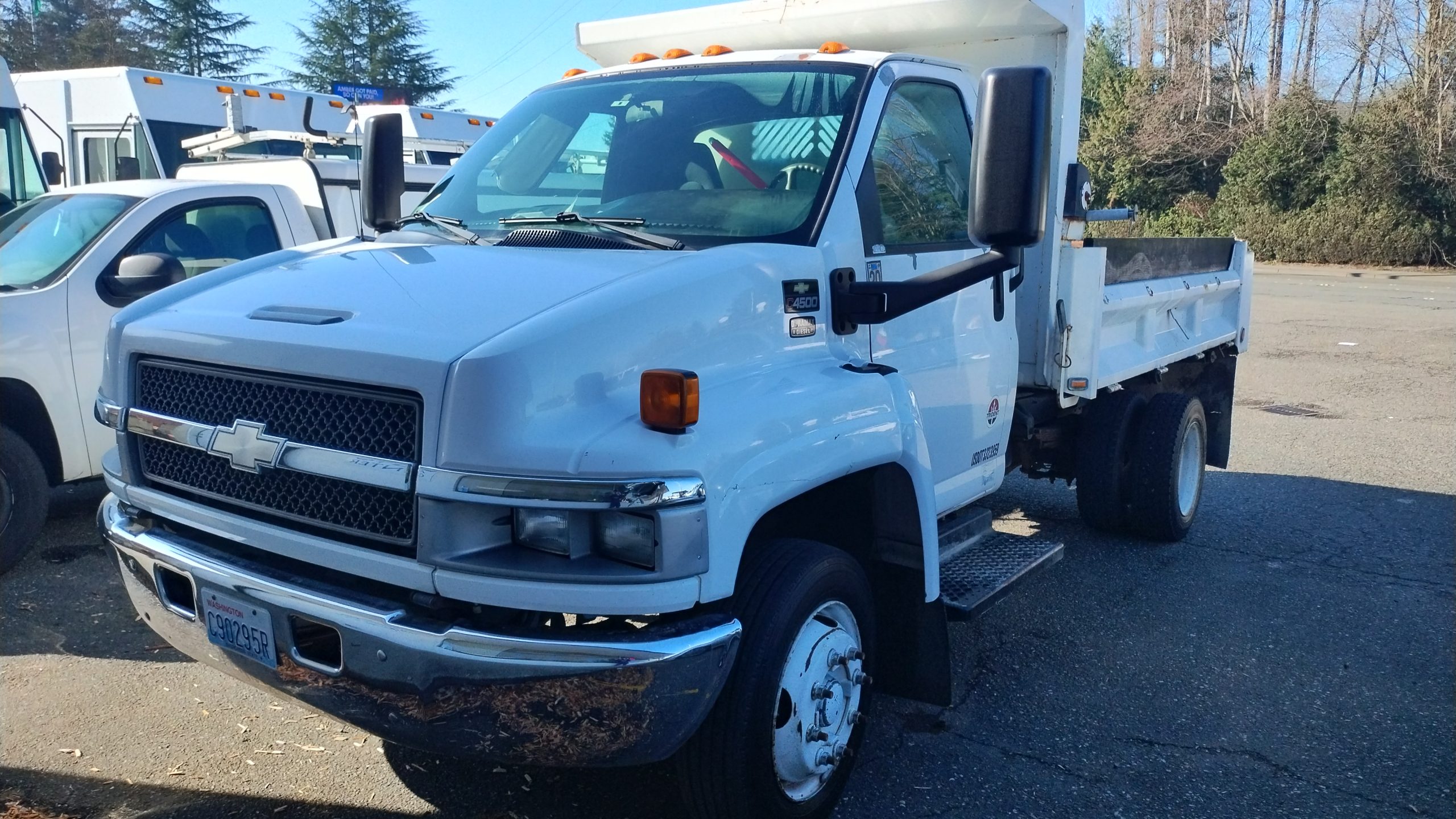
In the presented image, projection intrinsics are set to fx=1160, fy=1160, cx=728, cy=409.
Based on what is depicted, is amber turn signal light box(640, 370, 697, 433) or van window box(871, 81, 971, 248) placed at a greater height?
van window box(871, 81, 971, 248)

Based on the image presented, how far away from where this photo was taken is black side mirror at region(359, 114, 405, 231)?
4.51 m

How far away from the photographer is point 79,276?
5895 mm

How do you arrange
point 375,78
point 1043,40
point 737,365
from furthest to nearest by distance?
point 375,78, point 1043,40, point 737,365

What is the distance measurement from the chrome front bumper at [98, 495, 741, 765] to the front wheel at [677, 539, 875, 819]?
0.18 m

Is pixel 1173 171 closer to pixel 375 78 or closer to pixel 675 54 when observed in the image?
pixel 375 78

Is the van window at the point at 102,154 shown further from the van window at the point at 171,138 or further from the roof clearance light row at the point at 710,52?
the roof clearance light row at the point at 710,52

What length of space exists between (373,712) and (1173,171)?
39.8 metres

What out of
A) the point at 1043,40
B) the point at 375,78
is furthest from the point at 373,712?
the point at 375,78

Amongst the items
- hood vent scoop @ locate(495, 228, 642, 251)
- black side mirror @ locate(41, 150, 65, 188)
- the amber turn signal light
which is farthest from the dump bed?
black side mirror @ locate(41, 150, 65, 188)

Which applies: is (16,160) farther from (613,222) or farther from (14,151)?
(613,222)

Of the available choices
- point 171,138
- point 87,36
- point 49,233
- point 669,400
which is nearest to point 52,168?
point 171,138

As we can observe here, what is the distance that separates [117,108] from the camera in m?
14.3

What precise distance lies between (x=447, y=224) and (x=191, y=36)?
158ft

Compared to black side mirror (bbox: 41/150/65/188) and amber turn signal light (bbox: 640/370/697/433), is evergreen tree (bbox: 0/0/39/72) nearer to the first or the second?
black side mirror (bbox: 41/150/65/188)
